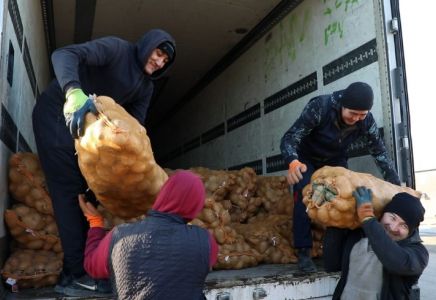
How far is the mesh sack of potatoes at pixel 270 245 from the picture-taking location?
3305 millimetres

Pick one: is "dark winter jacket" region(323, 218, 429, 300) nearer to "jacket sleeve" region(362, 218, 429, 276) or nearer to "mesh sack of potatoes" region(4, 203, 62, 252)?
"jacket sleeve" region(362, 218, 429, 276)

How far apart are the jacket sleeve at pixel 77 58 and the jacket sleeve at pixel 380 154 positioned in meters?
1.94

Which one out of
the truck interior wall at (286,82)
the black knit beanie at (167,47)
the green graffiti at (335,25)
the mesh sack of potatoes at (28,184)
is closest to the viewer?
the black knit beanie at (167,47)

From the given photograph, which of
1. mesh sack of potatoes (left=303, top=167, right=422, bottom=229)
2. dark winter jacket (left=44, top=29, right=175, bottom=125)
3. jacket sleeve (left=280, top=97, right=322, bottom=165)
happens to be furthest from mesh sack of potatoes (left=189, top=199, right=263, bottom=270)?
dark winter jacket (left=44, top=29, right=175, bottom=125)

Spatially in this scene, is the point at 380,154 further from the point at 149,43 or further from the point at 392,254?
the point at 149,43

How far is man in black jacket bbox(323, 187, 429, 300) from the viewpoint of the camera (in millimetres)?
2107

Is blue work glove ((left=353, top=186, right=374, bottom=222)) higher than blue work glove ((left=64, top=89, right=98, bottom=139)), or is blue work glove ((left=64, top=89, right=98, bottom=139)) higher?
blue work glove ((left=64, top=89, right=98, bottom=139))

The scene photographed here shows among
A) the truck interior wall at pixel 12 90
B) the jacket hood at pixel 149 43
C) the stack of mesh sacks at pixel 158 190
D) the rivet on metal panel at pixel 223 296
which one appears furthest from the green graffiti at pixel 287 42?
the rivet on metal panel at pixel 223 296

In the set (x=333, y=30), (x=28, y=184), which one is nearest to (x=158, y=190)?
(x=28, y=184)

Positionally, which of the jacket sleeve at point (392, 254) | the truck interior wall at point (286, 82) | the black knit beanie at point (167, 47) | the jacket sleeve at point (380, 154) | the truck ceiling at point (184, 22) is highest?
the truck ceiling at point (184, 22)

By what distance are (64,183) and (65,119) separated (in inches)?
15.0

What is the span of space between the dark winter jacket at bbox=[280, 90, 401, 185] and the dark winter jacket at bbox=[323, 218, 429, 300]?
30.9 inches

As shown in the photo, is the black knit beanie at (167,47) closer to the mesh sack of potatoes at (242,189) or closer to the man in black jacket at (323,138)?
the man in black jacket at (323,138)

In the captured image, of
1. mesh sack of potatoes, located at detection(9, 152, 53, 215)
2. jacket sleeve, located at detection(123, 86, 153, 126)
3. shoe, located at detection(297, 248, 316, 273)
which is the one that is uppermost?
jacket sleeve, located at detection(123, 86, 153, 126)
